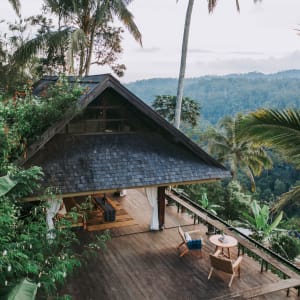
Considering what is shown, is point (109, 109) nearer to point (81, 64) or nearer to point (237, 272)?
point (237, 272)

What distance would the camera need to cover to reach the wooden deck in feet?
23.3

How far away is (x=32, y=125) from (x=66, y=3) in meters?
11.1

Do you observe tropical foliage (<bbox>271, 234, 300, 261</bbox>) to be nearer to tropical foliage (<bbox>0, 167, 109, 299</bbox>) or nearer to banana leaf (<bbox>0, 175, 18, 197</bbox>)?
tropical foliage (<bbox>0, 167, 109, 299</bbox>)

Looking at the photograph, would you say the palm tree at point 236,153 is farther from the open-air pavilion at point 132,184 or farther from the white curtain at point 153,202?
the white curtain at point 153,202

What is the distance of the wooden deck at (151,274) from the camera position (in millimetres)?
7090

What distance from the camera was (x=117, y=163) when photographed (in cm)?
895

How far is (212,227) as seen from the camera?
1013 centimetres

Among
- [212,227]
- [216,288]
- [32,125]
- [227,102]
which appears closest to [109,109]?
[32,125]

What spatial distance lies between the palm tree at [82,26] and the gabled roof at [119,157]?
530 centimetres

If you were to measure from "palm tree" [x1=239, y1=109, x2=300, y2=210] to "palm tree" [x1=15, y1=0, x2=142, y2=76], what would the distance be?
391 inches

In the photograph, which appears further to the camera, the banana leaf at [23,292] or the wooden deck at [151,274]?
the wooden deck at [151,274]

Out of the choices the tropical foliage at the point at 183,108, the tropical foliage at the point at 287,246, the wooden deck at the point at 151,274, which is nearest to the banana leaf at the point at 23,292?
the wooden deck at the point at 151,274

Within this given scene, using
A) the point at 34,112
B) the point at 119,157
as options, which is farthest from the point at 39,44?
the point at 119,157

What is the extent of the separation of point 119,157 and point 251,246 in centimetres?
402
